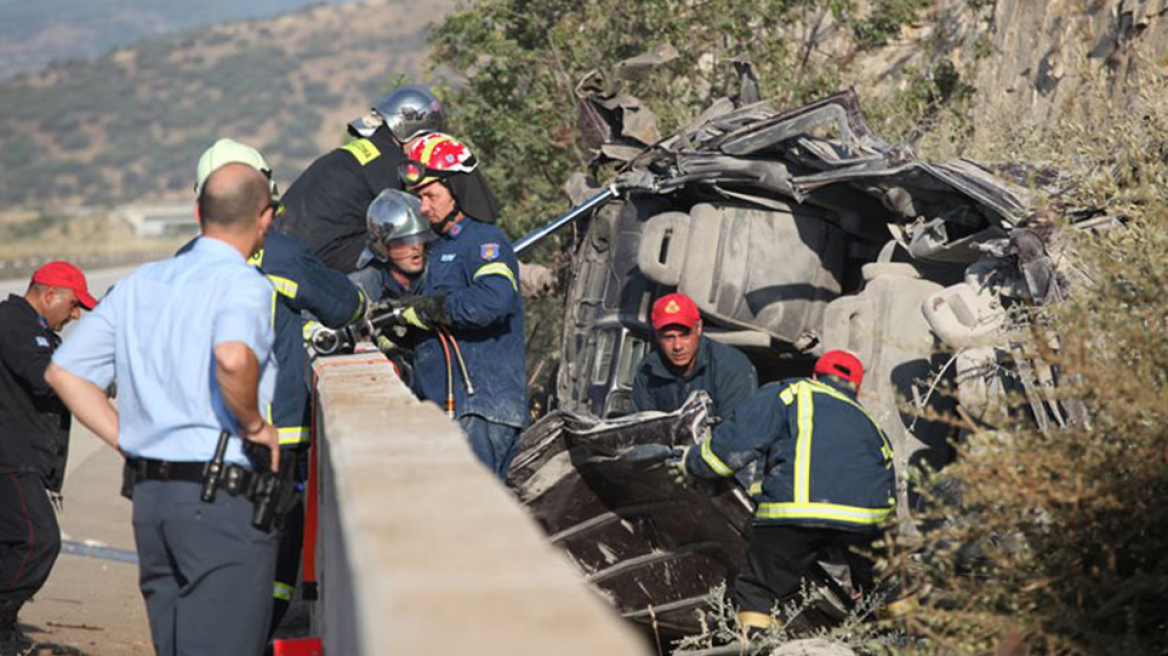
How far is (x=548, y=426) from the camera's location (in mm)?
7859

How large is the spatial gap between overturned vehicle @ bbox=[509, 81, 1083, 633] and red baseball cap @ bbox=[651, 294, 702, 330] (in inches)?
19.2

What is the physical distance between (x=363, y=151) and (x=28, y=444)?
7.01ft

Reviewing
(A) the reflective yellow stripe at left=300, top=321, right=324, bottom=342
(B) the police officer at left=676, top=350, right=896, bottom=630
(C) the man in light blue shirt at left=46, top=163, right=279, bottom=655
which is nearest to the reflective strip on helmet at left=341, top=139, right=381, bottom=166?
(A) the reflective yellow stripe at left=300, top=321, right=324, bottom=342

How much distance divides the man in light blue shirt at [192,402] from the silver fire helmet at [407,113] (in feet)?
11.9

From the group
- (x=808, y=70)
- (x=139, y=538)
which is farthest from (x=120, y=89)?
(x=139, y=538)

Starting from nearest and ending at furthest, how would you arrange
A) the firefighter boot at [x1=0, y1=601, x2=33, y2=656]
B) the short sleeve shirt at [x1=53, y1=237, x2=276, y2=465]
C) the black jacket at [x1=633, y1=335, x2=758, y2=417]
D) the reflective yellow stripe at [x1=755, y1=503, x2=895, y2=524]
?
the short sleeve shirt at [x1=53, y1=237, x2=276, y2=465] → the reflective yellow stripe at [x1=755, y1=503, x2=895, y2=524] → the firefighter boot at [x1=0, y1=601, x2=33, y2=656] → the black jacket at [x1=633, y1=335, x2=758, y2=417]

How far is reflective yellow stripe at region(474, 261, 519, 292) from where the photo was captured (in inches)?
281

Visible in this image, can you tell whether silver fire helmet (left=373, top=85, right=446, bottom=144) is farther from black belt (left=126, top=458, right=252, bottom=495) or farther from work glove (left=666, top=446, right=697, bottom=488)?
black belt (left=126, top=458, right=252, bottom=495)

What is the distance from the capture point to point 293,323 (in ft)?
20.4

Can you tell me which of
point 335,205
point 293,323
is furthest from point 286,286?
point 335,205

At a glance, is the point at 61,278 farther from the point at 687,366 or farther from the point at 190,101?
the point at 190,101

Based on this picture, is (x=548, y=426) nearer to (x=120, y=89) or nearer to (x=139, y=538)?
(x=139, y=538)

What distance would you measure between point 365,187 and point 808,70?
689cm

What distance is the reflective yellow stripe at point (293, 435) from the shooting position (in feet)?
20.0
